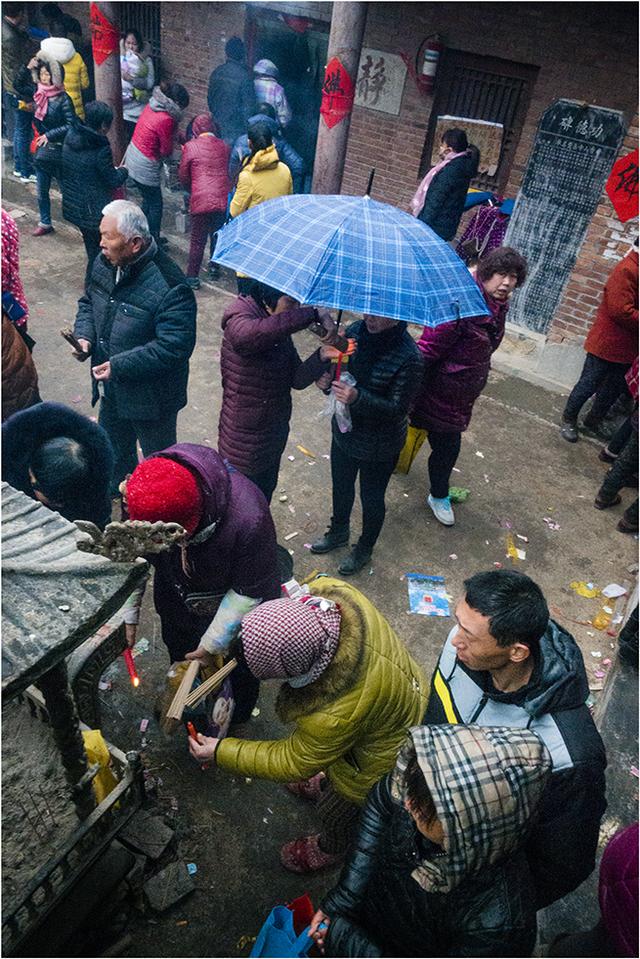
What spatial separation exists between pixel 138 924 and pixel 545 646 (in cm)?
228

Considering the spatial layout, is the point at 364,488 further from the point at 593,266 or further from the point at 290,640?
the point at 593,266

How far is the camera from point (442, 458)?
204 inches

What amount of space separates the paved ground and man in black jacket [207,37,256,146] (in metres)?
2.75

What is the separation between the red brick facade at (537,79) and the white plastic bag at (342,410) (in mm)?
4577

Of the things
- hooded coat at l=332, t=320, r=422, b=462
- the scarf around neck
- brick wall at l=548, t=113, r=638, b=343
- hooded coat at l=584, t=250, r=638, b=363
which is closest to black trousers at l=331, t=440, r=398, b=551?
hooded coat at l=332, t=320, r=422, b=462

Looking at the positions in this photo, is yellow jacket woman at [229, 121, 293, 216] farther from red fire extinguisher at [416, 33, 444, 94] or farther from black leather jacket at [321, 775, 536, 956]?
black leather jacket at [321, 775, 536, 956]

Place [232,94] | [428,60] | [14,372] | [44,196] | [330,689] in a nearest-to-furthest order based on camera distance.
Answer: [330,689]
[14,372]
[428,60]
[44,196]
[232,94]

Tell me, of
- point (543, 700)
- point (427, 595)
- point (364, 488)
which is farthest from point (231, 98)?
point (543, 700)

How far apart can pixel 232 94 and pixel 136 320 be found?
7033 millimetres

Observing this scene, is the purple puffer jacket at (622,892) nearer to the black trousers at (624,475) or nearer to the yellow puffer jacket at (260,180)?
the black trousers at (624,475)

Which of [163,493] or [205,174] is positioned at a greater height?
[205,174]

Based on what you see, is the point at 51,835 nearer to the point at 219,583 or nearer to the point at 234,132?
the point at 219,583

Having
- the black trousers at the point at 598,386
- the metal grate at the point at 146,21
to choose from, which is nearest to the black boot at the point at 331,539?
the black trousers at the point at 598,386

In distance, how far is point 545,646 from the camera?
2.41m
